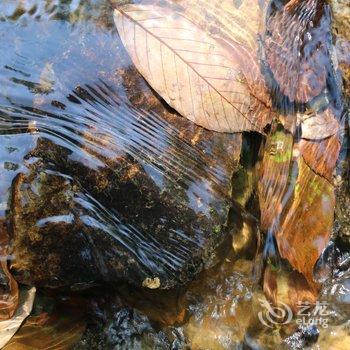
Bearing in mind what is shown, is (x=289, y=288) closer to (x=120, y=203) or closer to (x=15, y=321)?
(x=120, y=203)

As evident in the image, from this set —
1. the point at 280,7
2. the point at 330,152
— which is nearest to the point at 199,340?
the point at 330,152

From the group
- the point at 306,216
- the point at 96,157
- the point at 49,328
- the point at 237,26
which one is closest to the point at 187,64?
the point at 237,26

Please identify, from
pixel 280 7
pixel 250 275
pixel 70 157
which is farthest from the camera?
pixel 250 275

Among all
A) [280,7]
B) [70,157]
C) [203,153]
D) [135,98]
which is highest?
[280,7]

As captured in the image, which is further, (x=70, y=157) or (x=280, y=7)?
(x=280, y=7)

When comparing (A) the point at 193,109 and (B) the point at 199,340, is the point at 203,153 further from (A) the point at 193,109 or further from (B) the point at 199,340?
(B) the point at 199,340

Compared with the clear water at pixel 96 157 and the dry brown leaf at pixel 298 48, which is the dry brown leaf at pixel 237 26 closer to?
the dry brown leaf at pixel 298 48

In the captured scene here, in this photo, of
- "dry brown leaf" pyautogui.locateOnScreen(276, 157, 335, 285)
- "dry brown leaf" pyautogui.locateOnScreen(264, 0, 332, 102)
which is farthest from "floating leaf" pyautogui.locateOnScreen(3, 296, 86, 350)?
"dry brown leaf" pyautogui.locateOnScreen(264, 0, 332, 102)

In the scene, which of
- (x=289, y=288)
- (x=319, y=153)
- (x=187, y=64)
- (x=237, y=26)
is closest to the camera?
(x=187, y=64)
